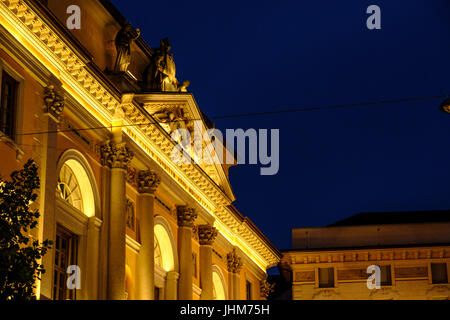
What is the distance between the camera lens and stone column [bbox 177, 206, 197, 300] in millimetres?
40000

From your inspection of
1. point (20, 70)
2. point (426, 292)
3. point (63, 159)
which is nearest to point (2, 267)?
point (20, 70)

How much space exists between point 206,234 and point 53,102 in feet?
53.4

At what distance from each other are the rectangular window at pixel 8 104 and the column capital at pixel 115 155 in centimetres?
632

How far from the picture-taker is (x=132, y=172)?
35750 millimetres

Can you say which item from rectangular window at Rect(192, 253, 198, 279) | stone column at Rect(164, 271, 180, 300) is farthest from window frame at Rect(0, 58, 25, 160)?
rectangular window at Rect(192, 253, 198, 279)

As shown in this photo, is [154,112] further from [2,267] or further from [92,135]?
[2,267]

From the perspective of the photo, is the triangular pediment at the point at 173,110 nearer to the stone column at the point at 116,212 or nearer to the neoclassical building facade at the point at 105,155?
the neoclassical building facade at the point at 105,155

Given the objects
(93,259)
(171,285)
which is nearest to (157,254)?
(171,285)

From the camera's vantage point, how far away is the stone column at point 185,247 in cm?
4000

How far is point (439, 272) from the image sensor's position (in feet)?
189

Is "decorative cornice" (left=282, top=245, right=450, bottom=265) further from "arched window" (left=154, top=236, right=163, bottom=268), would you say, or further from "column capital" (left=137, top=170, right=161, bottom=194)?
"column capital" (left=137, top=170, right=161, bottom=194)

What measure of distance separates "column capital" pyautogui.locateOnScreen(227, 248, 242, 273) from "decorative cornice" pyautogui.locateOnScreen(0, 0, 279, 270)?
2953 millimetres

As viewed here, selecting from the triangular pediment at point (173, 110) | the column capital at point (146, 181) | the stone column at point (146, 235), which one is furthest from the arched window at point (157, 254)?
the triangular pediment at point (173, 110)

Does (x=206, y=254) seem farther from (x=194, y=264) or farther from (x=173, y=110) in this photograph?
(x=173, y=110)
